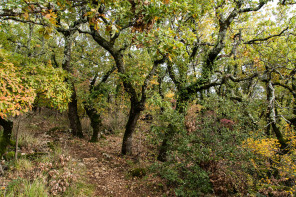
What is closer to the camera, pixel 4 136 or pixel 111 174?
pixel 4 136

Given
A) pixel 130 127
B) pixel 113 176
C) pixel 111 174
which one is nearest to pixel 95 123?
pixel 130 127

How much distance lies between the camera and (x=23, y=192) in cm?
324

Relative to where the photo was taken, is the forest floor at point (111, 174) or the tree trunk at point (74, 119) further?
the tree trunk at point (74, 119)

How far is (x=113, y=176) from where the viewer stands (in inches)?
216

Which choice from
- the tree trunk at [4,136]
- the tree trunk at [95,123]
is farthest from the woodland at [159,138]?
the tree trunk at [95,123]

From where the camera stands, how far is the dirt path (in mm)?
4756

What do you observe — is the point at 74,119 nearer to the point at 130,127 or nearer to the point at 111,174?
the point at 130,127

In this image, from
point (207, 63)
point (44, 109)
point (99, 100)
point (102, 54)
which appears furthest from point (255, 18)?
point (44, 109)

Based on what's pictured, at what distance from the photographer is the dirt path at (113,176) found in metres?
4.76

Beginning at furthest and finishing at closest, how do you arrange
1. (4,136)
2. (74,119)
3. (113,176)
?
(74,119) → (113,176) → (4,136)

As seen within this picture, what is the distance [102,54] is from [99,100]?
3032mm

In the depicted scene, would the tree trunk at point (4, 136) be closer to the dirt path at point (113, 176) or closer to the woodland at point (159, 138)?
the woodland at point (159, 138)

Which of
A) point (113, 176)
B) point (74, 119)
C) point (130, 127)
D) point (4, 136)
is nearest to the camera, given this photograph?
point (4, 136)

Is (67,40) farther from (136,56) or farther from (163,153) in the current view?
(163,153)
